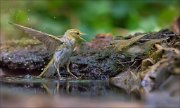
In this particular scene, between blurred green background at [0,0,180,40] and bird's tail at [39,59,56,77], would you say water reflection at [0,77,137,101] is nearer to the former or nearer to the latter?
bird's tail at [39,59,56,77]

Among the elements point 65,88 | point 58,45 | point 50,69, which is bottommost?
point 65,88

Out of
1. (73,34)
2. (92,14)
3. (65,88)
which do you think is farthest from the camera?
(92,14)

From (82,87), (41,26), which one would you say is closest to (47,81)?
(82,87)

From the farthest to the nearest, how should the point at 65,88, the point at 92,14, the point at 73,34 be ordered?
the point at 92,14, the point at 73,34, the point at 65,88

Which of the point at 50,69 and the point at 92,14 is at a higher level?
the point at 92,14

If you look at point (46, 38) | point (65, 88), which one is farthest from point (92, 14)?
point (65, 88)

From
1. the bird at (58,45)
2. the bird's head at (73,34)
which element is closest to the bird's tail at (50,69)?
the bird at (58,45)

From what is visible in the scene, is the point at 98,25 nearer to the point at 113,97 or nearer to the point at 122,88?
the point at 122,88

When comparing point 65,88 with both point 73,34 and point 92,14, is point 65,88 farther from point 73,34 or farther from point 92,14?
point 92,14
